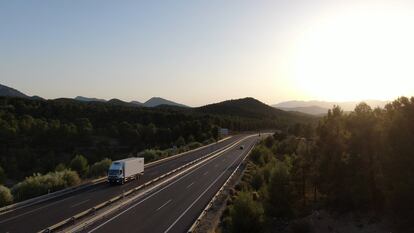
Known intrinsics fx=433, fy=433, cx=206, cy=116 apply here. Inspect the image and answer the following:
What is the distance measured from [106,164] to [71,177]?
10913 mm

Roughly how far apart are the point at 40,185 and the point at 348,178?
1016 inches

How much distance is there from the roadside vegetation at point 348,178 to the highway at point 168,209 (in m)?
2.91

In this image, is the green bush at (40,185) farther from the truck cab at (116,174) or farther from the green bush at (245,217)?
the green bush at (245,217)

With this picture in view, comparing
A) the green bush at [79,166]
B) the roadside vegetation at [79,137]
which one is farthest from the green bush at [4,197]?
the green bush at [79,166]

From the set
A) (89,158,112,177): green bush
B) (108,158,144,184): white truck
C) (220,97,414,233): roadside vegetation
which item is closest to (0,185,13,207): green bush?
(108,158,144,184): white truck

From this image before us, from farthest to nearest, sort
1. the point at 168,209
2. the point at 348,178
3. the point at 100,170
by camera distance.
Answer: the point at 100,170 < the point at 168,209 < the point at 348,178

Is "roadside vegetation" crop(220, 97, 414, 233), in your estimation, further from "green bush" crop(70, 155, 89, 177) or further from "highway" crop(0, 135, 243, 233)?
"green bush" crop(70, 155, 89, 177)

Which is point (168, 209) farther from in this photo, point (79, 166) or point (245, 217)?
point (79, 166)

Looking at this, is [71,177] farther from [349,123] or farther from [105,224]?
[349,123]

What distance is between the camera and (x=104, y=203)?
3250 cm

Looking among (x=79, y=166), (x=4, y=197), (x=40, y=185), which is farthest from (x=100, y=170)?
(x=4, y=197)

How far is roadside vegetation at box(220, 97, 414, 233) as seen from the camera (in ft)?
80.7

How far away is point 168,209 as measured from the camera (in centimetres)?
3231

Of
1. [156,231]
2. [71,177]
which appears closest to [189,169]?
[71,177]
